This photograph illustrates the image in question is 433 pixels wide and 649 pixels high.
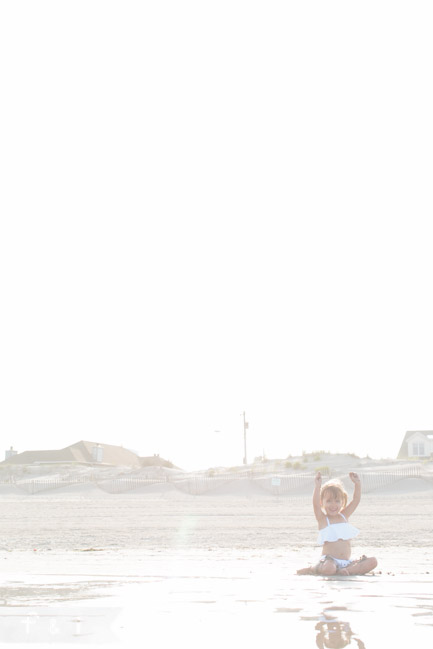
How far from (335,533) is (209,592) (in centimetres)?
169

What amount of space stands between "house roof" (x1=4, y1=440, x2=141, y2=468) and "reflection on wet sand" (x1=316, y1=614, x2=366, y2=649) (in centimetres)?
5730

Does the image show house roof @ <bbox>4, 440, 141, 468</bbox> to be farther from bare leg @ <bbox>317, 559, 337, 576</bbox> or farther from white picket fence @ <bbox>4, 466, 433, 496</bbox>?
bare leg @ <bbox>317, 559, 337, 576</bbox>

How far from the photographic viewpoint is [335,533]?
697 cm

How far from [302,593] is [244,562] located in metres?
2.63

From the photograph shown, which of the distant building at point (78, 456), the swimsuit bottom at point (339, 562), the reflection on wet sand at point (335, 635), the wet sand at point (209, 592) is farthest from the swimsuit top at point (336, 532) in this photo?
the distant building at point (78, 456)

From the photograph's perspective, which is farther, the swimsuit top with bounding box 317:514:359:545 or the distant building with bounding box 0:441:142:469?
the distant building with bounding box 0:441:142:469

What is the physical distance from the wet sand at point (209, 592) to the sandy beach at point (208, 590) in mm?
10

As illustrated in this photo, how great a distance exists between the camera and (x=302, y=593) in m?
5.61

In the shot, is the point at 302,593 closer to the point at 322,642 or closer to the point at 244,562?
the point at 322,642

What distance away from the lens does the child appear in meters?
6.68

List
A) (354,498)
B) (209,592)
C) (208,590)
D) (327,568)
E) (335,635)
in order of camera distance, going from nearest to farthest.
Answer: (335,635), (209,592), (208,590), (327,568), (354,498)

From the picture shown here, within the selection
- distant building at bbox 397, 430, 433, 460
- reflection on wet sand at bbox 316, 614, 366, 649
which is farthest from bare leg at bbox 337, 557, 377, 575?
distant building at bbox 397, 430, 433, 460

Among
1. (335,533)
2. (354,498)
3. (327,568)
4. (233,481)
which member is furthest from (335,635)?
(233,481)

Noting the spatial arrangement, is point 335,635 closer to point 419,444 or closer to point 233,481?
point 233,481
